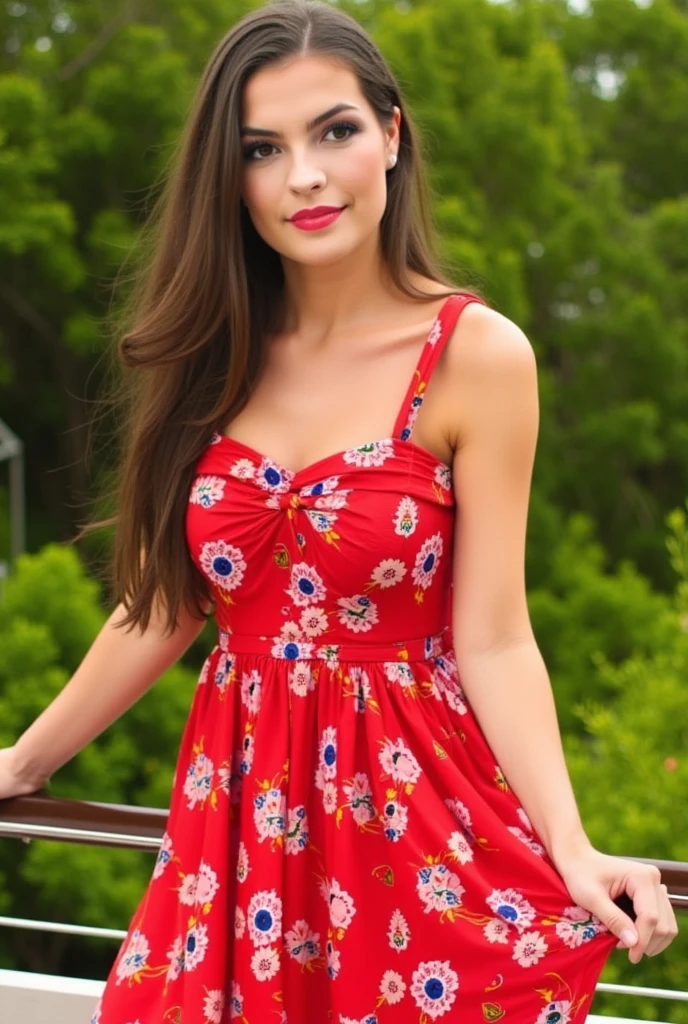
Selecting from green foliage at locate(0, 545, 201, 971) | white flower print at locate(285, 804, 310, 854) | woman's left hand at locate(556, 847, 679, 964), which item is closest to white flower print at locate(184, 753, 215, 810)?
white flower print at locate(285, 804, 310, 854)

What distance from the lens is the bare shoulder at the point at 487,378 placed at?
172 cm

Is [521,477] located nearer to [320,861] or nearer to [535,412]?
[535,412]

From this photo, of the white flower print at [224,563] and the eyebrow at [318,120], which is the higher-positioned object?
the eyebrow at [318,120]

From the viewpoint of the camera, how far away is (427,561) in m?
1.75

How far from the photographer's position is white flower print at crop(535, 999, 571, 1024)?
1.64 meters

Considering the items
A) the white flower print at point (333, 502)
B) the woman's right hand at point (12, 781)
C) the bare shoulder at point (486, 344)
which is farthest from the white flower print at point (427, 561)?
the woman's right hand at point (12, 781)

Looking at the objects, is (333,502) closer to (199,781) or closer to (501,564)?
(501,564)

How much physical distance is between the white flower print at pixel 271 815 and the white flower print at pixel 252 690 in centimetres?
11

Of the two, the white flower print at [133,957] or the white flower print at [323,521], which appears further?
the white flower print at [133,957]

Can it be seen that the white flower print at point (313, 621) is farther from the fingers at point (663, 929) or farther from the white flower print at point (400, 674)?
the fingers at point (663, 929)

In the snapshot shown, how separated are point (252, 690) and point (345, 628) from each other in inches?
5.8

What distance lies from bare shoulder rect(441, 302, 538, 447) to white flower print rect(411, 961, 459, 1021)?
Answer: 64 centimetres

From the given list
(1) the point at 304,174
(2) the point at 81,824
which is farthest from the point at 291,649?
(1) the point at 304,174

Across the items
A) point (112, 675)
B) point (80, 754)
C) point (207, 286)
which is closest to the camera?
point (207, 286)
